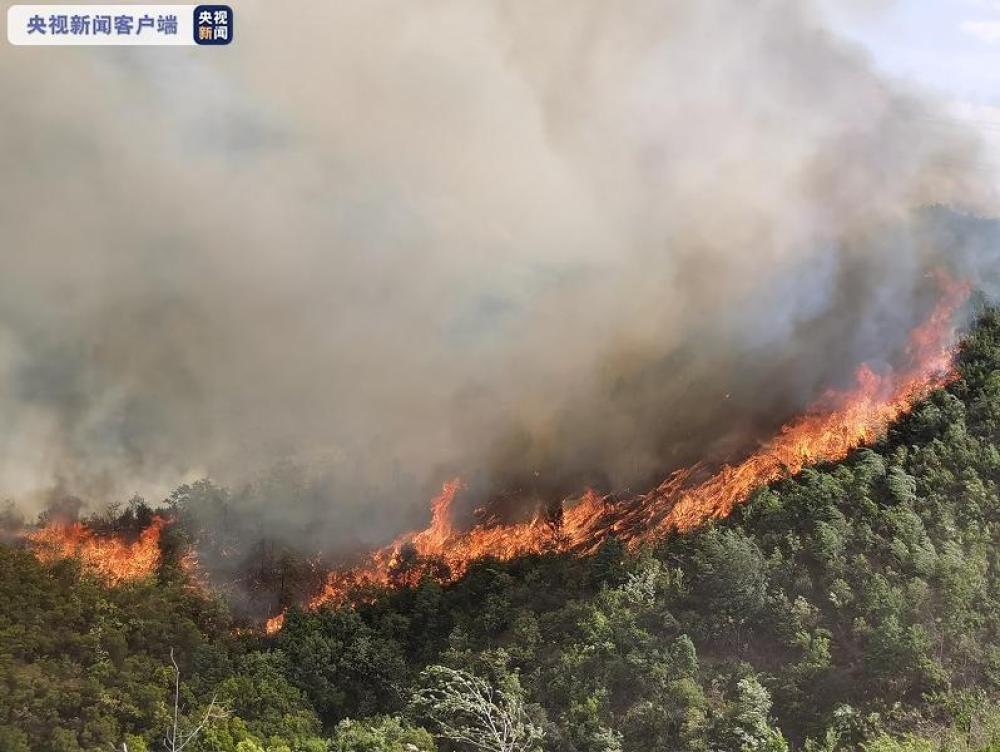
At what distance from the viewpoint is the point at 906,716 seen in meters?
16.2

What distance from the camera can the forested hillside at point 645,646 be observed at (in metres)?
16.9

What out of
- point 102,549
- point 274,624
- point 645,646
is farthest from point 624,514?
point 102,549

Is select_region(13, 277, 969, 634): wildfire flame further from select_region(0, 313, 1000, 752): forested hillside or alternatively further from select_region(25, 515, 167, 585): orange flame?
select_region(0, 313, 1000, 752): forested hillside

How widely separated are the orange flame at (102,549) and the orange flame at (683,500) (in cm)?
413

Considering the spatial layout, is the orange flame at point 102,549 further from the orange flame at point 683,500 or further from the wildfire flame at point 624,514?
the orange flame at point 683,500

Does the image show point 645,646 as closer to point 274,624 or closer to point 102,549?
point 274,624

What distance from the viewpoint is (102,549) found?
24.2m

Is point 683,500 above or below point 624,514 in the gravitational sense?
below

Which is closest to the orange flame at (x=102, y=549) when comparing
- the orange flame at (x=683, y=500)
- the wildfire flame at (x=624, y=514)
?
the wildfire flame at (x=624, y=514)

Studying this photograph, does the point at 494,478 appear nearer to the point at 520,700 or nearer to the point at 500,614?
the point at 500,614

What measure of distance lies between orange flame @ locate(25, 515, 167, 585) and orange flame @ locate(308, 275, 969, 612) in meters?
4.13

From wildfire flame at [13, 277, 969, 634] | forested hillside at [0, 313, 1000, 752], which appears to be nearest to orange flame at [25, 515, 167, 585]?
wildfire flame at [13, 277, 969, 634]

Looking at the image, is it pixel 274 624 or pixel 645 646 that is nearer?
pixel 645 646

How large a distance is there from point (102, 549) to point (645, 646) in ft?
51.5
